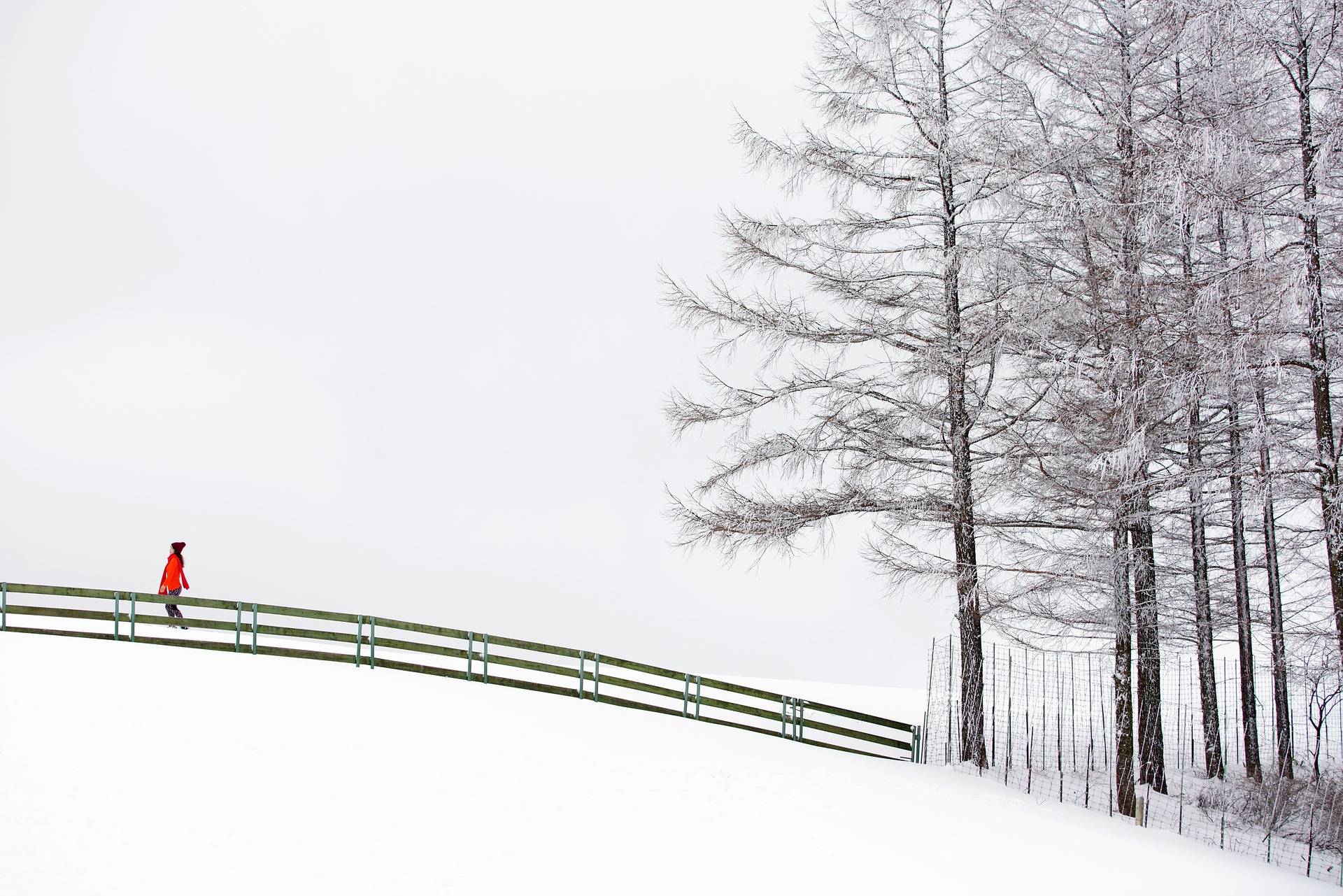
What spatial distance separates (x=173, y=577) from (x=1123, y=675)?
15.8 metres

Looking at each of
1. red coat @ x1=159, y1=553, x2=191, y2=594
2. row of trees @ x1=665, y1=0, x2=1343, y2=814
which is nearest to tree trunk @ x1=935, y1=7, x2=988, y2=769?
row of trees @ x1=665, y1=0, x2=1343, y2=814

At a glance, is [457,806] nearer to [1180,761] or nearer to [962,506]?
[962,506]

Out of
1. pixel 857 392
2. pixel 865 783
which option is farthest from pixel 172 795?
pixel 857 392

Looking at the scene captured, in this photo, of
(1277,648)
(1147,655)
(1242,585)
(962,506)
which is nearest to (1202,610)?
(1242,585)

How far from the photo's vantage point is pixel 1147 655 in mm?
15609

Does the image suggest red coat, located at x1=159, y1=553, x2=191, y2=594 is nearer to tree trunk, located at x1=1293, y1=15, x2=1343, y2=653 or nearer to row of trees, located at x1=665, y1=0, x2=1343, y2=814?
row of trees, located at x1=665, y1=0, x2=1343, y2=814

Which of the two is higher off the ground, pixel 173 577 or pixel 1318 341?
pixel 1318 341

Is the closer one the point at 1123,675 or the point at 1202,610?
the point at 1123,675

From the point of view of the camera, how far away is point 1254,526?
18.3 meters

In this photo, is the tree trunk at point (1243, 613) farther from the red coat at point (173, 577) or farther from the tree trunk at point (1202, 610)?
the red coat at point (173, 577)

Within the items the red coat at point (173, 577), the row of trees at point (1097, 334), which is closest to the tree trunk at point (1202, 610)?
the row of trees at point (1097, 334)

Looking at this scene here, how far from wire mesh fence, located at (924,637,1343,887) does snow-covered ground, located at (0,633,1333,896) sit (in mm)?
1235

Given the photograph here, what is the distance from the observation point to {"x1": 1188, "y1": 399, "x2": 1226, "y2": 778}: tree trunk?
1545 centimetres

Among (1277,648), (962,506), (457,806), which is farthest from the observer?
(962,506)
